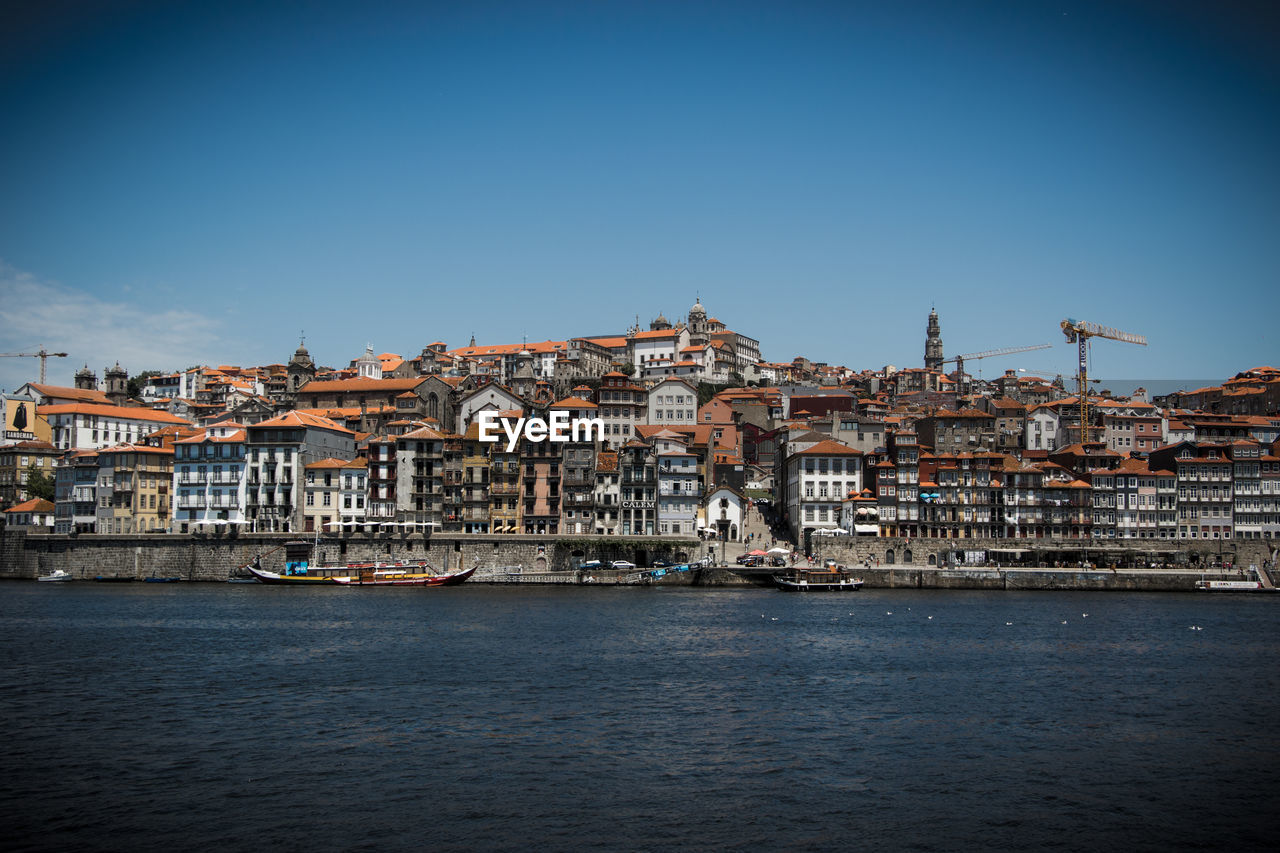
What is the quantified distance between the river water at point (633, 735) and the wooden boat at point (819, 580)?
879 inches

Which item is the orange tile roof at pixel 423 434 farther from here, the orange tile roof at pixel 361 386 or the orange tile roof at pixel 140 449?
the orange tile roof at pixel 361 386

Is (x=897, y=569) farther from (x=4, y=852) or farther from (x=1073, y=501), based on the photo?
(x=4, y=852)

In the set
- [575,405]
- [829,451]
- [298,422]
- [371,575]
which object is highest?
[575,405]

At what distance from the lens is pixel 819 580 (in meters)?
85.9

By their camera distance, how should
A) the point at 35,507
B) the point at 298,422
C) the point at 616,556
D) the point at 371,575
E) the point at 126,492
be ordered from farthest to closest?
the point at 35,507
the point at 126,492
the point at 298,422
the point at 616,556
the point at 371,575

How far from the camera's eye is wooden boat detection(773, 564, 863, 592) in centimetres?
8419

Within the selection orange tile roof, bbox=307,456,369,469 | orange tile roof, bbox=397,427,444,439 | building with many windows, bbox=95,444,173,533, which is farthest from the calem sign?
building with many windows, bbox=95,444,173,533

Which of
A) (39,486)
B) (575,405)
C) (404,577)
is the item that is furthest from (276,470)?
(39,486)

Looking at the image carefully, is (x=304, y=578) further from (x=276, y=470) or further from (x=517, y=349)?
(x=517, y=349)

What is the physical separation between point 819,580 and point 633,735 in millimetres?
55505

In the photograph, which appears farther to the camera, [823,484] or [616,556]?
[823,484]

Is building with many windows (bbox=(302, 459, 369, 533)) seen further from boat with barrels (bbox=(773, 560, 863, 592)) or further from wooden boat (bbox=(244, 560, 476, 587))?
boat with barrels (bbox=(773, 560, 863, 592))

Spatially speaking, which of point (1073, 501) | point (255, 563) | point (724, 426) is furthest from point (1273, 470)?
point (255, 563)

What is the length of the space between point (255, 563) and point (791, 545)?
4921cm
